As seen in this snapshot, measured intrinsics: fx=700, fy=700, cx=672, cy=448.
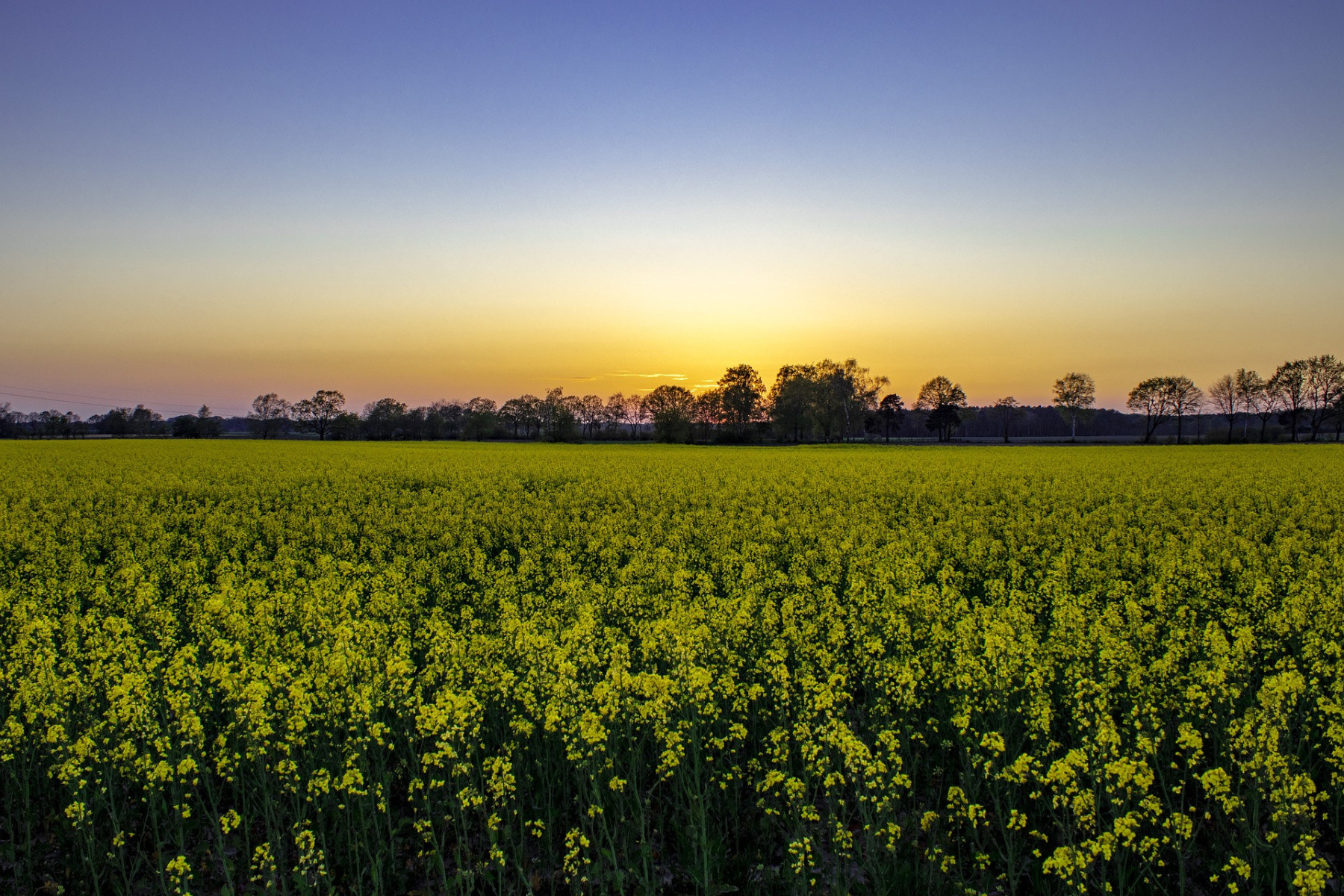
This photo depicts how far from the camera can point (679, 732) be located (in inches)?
195

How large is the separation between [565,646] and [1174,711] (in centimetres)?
543

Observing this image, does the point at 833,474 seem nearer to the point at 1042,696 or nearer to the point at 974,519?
the point at 974,519

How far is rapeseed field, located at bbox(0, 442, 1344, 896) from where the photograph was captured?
4.53 meters

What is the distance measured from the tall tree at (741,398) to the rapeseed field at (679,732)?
9515cm

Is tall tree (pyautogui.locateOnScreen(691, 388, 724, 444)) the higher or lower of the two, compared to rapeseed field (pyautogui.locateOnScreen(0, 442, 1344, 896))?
higher

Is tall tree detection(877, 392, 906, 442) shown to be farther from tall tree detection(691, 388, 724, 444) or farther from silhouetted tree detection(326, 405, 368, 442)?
silhouetted tree detection(326, 405, 368, 442)

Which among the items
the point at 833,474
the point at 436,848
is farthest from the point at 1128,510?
the point at 436,848

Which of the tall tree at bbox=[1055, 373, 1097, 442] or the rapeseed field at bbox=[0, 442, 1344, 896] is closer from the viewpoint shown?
the rapeseed field at bbox=[0, 442, 1344, 896]

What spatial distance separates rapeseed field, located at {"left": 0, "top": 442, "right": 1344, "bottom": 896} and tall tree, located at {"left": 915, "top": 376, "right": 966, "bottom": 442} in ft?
349

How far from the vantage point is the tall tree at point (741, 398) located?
349ft

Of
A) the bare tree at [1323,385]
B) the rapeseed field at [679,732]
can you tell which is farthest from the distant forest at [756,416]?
the rapeseed field at [679,732]

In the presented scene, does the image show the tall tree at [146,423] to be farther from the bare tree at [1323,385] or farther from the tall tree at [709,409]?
the bare tree at [1323,385]

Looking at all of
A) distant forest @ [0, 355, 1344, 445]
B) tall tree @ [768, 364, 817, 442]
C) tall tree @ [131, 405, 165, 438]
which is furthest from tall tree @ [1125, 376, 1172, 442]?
tall tree @ [131, 405, 165, 438]

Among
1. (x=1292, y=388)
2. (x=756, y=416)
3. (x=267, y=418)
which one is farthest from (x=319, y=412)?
(x=1292, y=388)
